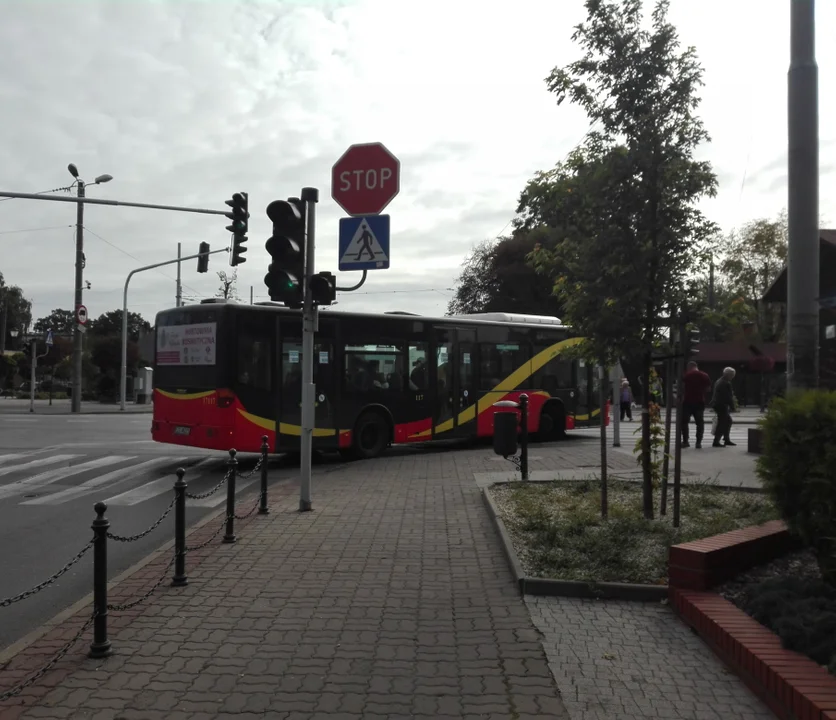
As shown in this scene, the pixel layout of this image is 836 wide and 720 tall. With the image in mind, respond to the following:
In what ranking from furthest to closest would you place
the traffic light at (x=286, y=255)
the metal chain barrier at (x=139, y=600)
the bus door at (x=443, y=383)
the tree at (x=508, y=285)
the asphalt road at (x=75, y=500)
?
the tree at (x=508, y=285), the bus door at (x=443, y=383), the traffic light at (x=286, y=255), the asphalt road at (x=75, y=500), the metal chain barrier at (x=139, y=600)

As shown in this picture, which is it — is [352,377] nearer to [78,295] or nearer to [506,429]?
[506,429]

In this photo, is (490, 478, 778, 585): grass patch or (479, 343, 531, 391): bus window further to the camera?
(479, 343, 531, 391): bus window

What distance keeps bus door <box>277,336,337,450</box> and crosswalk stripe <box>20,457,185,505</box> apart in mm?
2380

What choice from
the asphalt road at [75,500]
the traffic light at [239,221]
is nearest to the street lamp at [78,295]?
the asphalt road at [75,500]

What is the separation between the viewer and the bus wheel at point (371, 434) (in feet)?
52.4

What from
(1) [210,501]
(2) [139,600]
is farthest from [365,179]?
(2) [139,600]

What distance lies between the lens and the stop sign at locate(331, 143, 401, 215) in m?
9.95

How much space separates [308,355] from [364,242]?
1537mm

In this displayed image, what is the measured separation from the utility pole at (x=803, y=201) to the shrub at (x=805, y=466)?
5.67 ft

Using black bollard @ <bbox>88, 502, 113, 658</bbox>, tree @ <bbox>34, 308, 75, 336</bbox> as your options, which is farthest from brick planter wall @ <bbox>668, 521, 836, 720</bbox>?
tree @ <bbox>34, 308, 75, 336</bbox>

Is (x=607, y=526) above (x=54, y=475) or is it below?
above

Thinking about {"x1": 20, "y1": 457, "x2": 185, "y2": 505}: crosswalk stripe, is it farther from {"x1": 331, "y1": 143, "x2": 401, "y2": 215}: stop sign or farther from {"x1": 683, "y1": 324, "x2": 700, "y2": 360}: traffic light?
{"x1": 683, "y1": 324, "x2": 700, "y2": 360}: traffic light

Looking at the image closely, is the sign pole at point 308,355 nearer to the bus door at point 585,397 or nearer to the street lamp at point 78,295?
the bus door at point 585,397

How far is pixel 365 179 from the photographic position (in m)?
10.1
